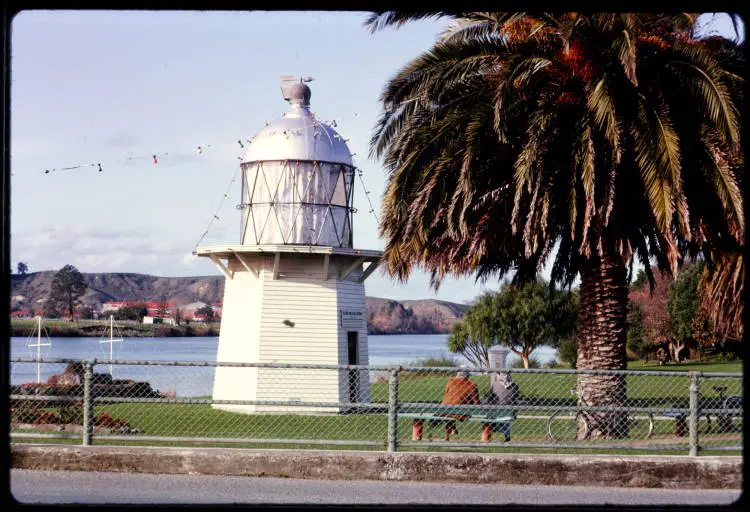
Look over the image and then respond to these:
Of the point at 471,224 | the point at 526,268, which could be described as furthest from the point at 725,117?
the point at 526,268

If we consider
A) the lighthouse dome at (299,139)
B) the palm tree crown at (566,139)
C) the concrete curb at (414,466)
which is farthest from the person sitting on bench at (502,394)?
the lighthouse dome at (299,139)

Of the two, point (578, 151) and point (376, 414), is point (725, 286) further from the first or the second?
point (376, 414)

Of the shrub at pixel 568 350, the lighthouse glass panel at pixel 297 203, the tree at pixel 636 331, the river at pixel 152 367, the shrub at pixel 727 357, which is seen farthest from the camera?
the tree at pixel 636 331

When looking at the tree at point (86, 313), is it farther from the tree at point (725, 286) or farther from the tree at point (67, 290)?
the tree at point (725, 286)

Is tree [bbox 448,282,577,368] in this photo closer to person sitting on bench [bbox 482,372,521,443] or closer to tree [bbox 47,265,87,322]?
person sitting on bench [bbox 482,372,521,443]

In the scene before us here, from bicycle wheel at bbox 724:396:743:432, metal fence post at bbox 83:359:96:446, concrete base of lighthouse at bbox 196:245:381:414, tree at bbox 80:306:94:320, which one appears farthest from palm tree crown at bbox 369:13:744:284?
tree at bbox 80:306:94:320

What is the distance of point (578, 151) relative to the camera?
49.2 feet

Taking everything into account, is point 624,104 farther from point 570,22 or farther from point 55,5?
point 55,5

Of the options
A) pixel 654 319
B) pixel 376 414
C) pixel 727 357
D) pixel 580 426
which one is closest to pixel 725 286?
pixel 580 426

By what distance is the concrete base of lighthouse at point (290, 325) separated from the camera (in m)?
24.5

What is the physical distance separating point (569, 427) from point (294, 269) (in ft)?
32.9

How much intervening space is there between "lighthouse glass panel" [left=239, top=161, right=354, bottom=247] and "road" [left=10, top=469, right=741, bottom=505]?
14543mm

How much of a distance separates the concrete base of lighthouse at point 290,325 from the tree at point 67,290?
7414 cm

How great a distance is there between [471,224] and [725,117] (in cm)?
466
